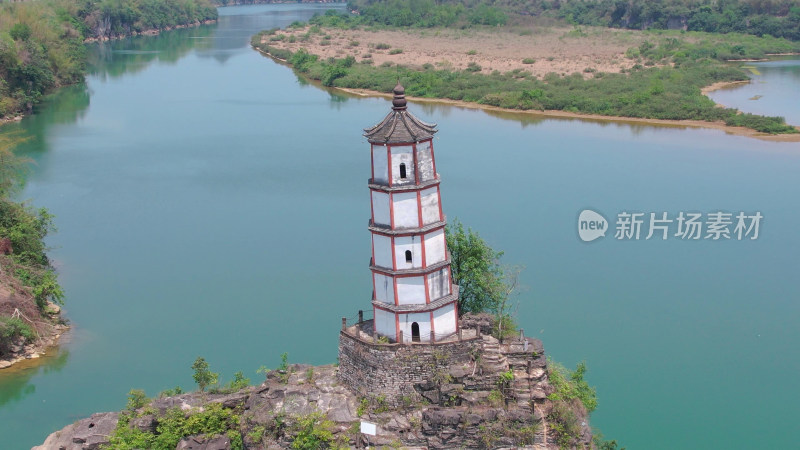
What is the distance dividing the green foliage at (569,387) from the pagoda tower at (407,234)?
8.40 feet

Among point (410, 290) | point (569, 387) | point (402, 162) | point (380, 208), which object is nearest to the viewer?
point (402, 162)

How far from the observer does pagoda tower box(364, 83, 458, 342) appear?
16.8 meters

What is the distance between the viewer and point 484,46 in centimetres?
8975

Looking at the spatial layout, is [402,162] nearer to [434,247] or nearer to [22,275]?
[434,247]

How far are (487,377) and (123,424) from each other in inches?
314

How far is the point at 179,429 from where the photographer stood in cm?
1784

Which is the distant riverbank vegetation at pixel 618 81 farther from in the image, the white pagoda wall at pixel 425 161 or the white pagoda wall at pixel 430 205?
the white pagoda wall at pixel 425 161

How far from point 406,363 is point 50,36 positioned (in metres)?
64.8

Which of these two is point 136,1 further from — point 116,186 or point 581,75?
point 116,186

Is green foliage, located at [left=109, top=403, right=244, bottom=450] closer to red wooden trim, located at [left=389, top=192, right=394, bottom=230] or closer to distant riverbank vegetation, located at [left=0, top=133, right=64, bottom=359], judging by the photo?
red wooden trim, located at [left=389, top=192, right=394, bottom=230]

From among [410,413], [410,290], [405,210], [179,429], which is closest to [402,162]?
[405,210]

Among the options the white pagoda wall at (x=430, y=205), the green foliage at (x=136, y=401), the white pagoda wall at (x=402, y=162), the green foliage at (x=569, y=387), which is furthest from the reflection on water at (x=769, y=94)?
the green foliage at (x=136, y=401)

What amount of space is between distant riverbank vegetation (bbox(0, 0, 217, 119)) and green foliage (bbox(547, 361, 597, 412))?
48.1m

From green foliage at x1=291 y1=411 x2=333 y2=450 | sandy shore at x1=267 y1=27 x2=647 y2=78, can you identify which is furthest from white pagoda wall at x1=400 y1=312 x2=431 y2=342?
sandy shore at x1=267 y1=27 x2=647 y2=78
